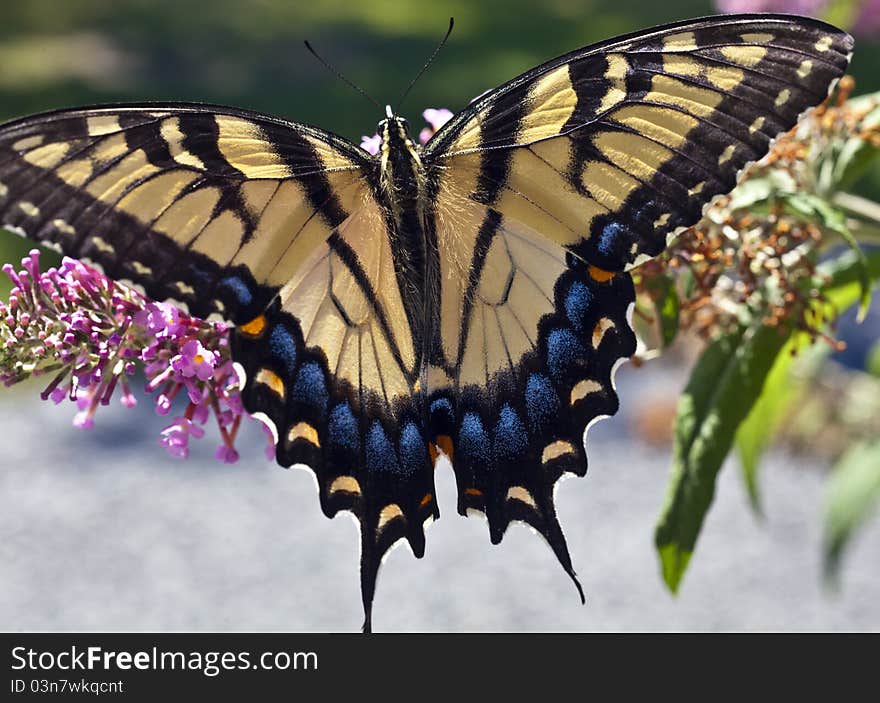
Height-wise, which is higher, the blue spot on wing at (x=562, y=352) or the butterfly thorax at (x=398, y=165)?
the butterfly thorax at (x=398, y=165)

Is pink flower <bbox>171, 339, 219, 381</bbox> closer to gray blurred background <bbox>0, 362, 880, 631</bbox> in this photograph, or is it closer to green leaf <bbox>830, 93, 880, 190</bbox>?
green leaf <bbox>830, 93, 880, 190</bbox>

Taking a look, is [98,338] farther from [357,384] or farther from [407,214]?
[407,214]

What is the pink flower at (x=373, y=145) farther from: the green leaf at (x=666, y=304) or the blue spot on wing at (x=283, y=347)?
the green leaf at (x=666, y=304)

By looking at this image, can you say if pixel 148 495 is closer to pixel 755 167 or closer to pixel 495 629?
pixel 495 629

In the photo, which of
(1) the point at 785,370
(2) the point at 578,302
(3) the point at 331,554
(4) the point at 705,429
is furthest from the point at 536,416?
(3) the point at 331,554

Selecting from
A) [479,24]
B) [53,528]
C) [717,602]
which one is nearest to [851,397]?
[717,602]

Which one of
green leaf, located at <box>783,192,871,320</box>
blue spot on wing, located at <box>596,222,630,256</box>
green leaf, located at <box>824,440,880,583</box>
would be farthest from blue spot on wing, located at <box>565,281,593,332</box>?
green leaf, located at <box>824,440,880,583</box>

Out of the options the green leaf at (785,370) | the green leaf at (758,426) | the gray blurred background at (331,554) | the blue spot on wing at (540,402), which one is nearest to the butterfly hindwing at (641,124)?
the blue spot on wing at (540,402)
